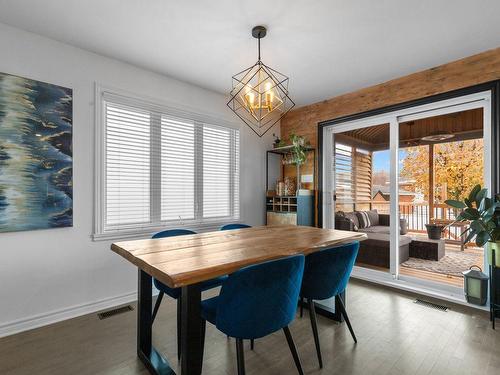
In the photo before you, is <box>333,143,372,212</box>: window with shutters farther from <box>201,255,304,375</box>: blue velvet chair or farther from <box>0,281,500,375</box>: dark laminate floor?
<box>201,255,304,375</box>: blue velvet chair

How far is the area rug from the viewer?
393 cm

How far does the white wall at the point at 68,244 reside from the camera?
2312mm

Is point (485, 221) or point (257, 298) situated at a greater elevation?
point (485, 221)

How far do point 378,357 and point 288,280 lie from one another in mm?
1139

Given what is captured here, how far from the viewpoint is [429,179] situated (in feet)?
15.8

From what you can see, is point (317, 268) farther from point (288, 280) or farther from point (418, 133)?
point (418, 133)

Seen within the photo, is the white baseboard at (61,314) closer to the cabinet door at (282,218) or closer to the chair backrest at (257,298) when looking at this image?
the chair backrest at (257,298)

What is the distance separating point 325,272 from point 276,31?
2.07 metres

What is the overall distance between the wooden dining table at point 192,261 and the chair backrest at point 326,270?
96 mm

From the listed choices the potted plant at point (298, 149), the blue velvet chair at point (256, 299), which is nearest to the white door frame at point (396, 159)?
the potted plant at point (298, 149)

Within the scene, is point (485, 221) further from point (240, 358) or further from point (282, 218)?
point (240, 358)

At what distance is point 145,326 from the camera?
76.8 inches

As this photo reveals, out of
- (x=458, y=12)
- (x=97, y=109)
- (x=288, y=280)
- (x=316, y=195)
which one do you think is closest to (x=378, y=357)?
(x=288, y=280)

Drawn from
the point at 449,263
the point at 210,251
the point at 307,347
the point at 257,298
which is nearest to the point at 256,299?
the point at 257,298
